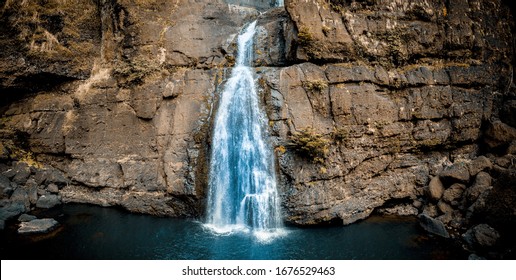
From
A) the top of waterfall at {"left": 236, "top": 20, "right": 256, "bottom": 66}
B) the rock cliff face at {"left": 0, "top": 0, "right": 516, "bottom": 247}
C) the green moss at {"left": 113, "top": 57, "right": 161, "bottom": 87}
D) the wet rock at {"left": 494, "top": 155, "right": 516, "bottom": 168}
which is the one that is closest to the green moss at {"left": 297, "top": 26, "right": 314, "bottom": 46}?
the rock cliff face at {"left": 0, "top": 0, "right": 516, "bottom": 247}

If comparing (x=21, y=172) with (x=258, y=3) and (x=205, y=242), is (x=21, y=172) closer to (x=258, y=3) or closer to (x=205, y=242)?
(x=205, y=242)

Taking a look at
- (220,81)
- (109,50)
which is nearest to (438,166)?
(220,81)

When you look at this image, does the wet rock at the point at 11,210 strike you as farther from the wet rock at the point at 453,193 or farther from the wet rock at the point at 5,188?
the wet rock at the point at 453,193

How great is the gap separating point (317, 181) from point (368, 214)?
293cm

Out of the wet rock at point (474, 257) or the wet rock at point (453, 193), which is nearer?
the wet rock at point (474, 257)

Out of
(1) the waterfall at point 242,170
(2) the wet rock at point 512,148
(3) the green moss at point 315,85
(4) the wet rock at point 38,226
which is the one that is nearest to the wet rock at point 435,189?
(2) the wet rock at point 512,148

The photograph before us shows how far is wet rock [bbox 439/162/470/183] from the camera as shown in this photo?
545 inches

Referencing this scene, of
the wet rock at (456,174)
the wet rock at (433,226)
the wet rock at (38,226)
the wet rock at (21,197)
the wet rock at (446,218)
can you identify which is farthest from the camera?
the wet rock at (21,197)

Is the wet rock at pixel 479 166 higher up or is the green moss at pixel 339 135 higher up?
the green moss at pixel 339 135

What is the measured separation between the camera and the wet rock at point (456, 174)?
13.8 metres

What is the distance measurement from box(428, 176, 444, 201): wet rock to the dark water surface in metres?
1.38

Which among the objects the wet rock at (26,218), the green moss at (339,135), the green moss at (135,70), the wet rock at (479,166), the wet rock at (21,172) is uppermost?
the green moss at (135,70)

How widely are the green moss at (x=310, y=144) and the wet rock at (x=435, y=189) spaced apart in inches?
199

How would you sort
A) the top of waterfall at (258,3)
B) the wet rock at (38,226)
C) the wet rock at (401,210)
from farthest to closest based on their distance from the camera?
the top of waterfall at (258,3), the wet rock at (401,210), the wet rock at (38,226)
